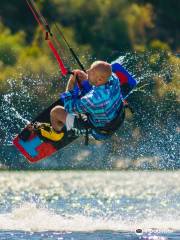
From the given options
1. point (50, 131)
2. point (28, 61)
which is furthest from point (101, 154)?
point (50, 131)

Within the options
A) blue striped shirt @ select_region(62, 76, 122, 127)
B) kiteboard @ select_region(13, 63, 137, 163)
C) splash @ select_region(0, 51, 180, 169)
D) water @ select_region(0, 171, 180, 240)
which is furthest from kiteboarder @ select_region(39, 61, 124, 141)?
splash @ select_region(0, 51, 180, 169)

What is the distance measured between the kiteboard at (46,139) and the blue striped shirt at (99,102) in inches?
33.9

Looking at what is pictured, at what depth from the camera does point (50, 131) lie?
19.1 meters

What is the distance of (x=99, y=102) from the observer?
17609 mm

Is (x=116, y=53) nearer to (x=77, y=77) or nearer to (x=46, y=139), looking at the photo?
(x=46, y=139)

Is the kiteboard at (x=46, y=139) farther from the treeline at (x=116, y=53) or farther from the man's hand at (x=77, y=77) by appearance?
the treeline at (x=116, y=53)

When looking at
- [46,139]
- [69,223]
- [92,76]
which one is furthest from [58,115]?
[69,223]

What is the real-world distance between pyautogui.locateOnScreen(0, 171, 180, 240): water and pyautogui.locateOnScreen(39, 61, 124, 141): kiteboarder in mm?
1614

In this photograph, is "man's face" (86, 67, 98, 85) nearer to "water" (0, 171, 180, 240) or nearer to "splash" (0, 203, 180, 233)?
"water" (0, 171, 180, 240)

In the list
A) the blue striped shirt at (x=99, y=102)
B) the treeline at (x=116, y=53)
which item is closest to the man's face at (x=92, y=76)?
the blue striped shirt at (x=99, y=102)

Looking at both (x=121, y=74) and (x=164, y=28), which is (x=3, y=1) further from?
(x=121, y=74)

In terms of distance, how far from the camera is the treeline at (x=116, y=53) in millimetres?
31812

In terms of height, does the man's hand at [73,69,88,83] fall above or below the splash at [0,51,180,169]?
below

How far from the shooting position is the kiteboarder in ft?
57.1
